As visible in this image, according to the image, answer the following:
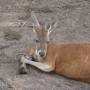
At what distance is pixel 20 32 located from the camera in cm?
959

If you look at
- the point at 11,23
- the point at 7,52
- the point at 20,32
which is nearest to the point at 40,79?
the point at 7,52

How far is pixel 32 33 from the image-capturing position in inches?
373

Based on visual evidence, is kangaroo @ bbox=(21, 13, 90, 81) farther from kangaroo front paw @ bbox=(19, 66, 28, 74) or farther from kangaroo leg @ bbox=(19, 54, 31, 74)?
kangaroo front paw @ bbox=(19, 66, 28, 74)

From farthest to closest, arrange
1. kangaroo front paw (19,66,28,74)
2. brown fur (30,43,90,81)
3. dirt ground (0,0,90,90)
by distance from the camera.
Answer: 1. kangaroo front paw (19,66,28,74)
2. brown fur (30,43,90,81)
3. dirt ground (0,0,90,90)

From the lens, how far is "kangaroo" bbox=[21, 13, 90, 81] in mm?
7533

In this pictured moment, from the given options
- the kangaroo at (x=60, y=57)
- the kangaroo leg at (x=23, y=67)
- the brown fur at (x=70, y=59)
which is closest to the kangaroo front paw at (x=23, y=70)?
the kangaroo leg at (x=23, y=67)

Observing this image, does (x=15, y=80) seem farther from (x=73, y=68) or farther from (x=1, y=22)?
(x=1, y=22)

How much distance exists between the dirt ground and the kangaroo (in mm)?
112

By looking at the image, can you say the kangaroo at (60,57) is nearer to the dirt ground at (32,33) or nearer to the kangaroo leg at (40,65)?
the kangaroo leg at (40,65)

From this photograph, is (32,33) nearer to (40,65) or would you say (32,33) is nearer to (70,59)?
(40,65)

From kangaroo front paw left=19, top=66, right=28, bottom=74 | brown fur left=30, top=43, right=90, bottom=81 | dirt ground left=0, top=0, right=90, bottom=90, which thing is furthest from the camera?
kangaroo front paw left=19, top=66, right=28, bottom=74

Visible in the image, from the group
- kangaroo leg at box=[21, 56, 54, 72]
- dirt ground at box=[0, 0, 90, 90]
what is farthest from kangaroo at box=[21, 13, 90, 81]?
dirt ground at box=[0, 0, 90, 90]

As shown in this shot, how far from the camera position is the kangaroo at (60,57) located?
7533mm

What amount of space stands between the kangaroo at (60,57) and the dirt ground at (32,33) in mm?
112
